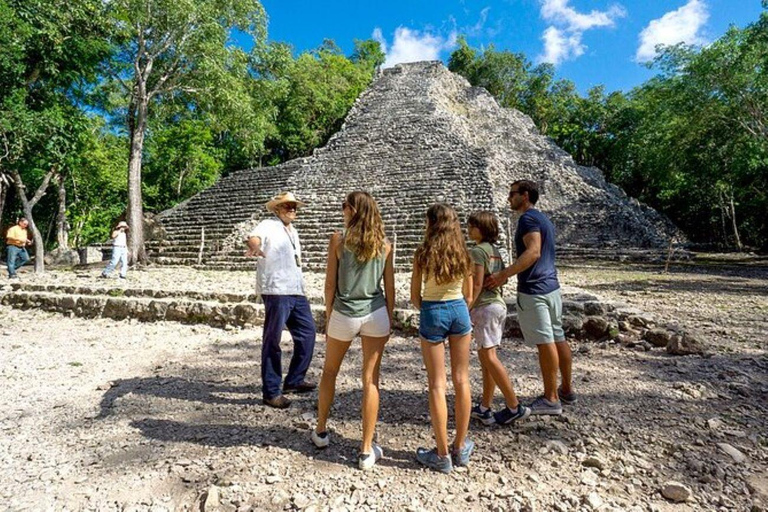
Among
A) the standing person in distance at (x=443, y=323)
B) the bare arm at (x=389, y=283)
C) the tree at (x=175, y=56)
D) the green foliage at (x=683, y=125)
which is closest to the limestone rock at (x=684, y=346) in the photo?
the standing person in distance at (x=443, y=323)

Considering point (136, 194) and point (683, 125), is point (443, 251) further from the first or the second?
point (683, 125)

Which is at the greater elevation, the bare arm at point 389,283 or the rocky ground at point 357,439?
the bare arm at point 389,283

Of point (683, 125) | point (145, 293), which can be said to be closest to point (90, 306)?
point (145, 293)

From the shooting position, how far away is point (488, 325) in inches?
97.3

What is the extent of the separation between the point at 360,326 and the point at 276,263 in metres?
1.13

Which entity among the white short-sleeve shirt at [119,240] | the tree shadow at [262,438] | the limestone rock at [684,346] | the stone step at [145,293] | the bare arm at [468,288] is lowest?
the tree shadow at [262,438]

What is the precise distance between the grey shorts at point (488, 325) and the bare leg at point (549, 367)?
37cm

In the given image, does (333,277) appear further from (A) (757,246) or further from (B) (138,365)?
(A) (757,246)

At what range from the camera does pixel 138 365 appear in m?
3.91

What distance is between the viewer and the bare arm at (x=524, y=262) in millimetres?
2461

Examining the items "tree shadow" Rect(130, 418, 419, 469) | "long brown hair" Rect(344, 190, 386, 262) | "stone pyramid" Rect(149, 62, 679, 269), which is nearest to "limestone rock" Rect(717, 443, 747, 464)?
"tree shadow" Rect(130, 418, 419, 469)

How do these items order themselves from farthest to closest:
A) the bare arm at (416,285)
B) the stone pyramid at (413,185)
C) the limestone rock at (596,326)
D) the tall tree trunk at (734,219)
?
1. the tall tree trunk at (734,219)
2. the stone pyramid at (413,185)
3. the limestone rock at (596,326)
4. the bare arm at (416,285)

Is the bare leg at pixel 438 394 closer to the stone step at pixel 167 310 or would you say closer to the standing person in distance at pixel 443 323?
the standing person in distance at pixel 443 323

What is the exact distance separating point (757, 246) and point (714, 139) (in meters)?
11.5
